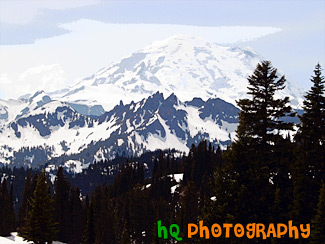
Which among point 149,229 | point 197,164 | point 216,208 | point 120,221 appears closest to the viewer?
point 216,208

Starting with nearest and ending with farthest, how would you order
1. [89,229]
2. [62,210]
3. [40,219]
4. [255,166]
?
[255,166] < [40,219] < [89,229] < [62,210]

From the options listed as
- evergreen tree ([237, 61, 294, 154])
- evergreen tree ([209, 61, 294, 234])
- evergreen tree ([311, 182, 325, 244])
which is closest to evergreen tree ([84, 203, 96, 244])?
evergreen tree ([209, 61, 294, 234])

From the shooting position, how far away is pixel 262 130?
40.6 metres

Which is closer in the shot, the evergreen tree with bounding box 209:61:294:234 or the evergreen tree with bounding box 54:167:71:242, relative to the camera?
the evergreen tree with bounding box 209:61:294:234

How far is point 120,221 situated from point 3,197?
110ft

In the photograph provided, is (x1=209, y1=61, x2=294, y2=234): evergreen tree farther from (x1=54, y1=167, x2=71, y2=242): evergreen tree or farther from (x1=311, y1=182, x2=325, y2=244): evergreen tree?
(x1=54, y1=167, x2=71, y2=242): evergreen tree

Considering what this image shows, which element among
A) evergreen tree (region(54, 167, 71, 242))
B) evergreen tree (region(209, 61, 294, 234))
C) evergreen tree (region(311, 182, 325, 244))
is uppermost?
evergreen tree (region(209, 61, 294, 234))

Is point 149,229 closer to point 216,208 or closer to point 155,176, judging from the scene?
point 155,176

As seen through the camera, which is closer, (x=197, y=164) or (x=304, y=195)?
(x=304, y=195)


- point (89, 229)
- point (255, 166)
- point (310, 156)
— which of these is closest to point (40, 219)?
point (89, 229)

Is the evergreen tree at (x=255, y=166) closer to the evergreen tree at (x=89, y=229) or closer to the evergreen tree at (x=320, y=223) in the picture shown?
the evergreen tree at (x=320, y=223)

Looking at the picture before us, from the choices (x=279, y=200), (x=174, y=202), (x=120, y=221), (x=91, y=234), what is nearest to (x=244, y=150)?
(x=279, y=200)

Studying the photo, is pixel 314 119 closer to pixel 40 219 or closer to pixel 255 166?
pixel 255 166

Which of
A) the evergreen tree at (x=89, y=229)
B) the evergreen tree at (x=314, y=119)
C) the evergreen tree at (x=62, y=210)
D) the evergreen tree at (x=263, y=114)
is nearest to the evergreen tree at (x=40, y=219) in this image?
the evergreen tree at (x=89, y=229)
